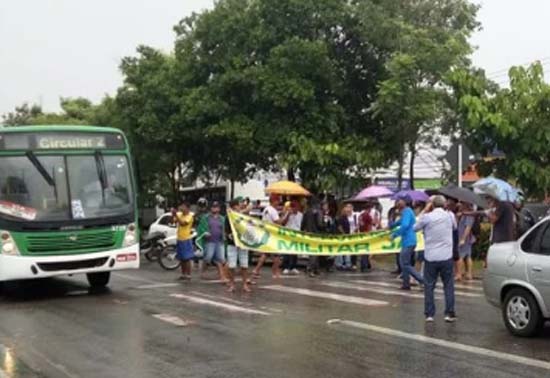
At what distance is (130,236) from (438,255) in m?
6.50

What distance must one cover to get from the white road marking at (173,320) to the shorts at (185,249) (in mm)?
5909

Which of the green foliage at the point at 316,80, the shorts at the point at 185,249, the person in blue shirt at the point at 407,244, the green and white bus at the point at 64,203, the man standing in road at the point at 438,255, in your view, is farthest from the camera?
the green foliage at the point at 316,80

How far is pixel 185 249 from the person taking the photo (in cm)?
1825

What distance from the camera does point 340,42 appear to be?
26594mm

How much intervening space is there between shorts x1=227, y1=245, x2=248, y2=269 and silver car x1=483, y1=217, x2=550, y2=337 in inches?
254

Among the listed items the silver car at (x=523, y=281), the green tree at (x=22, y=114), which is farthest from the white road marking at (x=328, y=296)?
the green tree at (x=22, y=114)

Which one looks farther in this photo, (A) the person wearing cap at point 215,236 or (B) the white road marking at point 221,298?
(A) the person wearing cap at point 215,236

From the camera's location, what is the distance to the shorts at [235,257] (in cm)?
1595

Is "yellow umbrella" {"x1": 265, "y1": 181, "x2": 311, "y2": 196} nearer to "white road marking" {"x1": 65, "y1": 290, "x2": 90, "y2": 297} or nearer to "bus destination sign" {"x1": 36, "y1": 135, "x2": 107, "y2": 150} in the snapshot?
"white road marking" {"x1": 65, "y1": 290, "x2": 90, "y2": 297}

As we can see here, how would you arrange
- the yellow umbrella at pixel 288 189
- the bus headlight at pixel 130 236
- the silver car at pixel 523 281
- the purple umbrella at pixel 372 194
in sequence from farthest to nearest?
1. the yellow umbrella at pixel 288 189
2. the purple umbrella at pixel 372 194
3. the bus headlight at pixel 130 236
4. the silver car at pixel 523 281

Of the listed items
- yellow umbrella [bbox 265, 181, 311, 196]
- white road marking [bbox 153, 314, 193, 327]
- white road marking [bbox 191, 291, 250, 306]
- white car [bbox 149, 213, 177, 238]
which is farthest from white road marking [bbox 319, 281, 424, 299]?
white car [bbox 149, 213, 177, 238]

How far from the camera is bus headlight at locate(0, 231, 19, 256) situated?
1421 cm

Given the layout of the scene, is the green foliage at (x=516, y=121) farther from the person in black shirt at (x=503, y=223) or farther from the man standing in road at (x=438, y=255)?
the man standing in road at (x=438, y=255)

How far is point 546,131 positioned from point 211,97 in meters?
11.4
